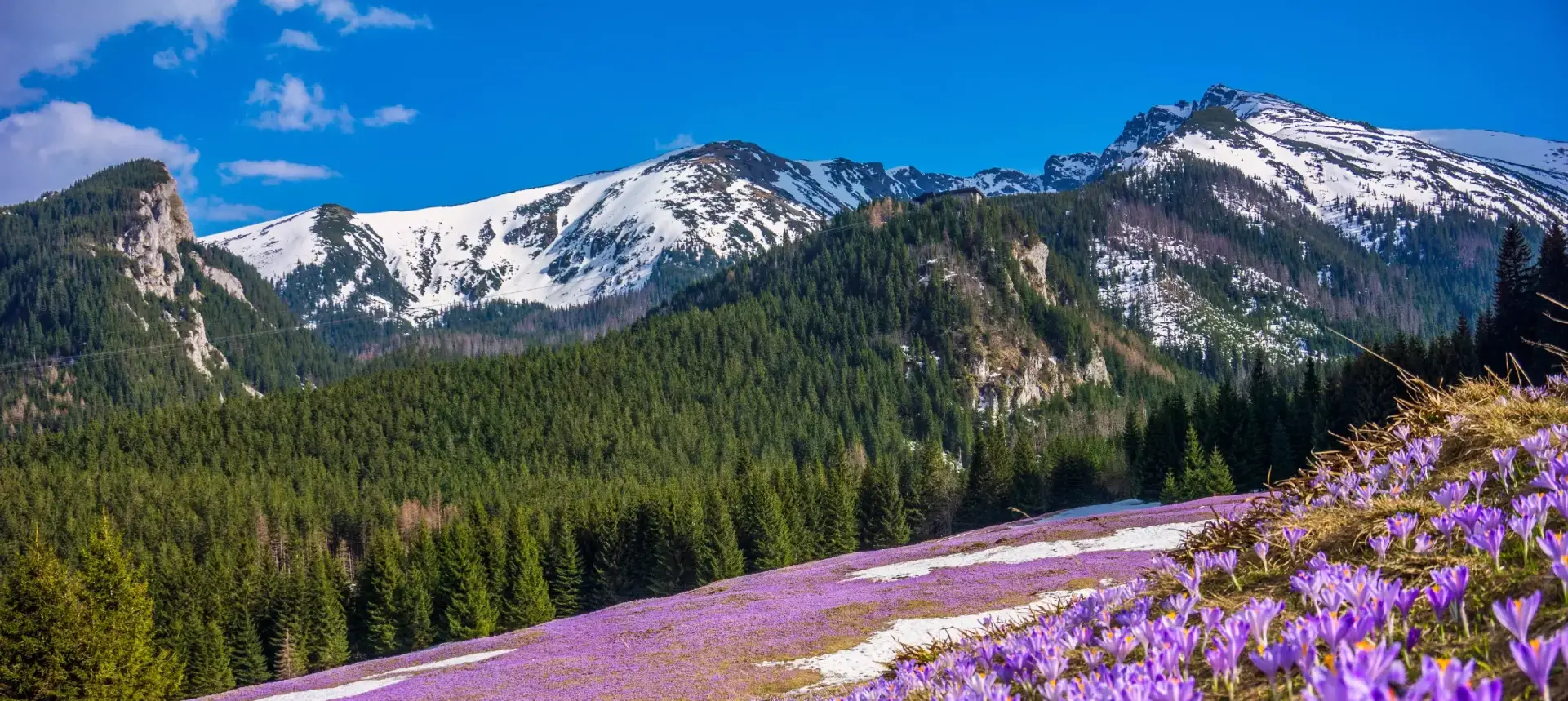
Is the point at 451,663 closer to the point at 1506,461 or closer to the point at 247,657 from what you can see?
the point at 1506,461

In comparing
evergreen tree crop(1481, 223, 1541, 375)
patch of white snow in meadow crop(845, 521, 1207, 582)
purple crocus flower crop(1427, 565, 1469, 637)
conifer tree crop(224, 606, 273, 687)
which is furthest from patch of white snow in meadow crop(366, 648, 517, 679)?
evergreen tree crop(1481, 223, 1541, 375)

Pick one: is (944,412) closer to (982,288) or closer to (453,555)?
(982,288)

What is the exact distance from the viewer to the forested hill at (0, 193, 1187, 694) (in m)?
58.8

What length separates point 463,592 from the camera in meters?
55.8

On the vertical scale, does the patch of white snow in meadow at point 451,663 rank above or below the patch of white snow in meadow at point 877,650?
below

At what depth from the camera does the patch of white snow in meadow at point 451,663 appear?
1043 inches

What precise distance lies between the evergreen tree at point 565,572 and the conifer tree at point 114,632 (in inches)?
1110

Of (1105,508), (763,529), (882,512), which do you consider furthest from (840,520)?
(1105,508)

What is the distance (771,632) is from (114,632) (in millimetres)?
27439

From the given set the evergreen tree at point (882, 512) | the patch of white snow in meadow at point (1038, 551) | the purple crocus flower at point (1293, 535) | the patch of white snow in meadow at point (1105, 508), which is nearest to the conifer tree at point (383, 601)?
the patch of white snow in meadow at point (1038, 551)

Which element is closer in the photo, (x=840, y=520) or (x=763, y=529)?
(x=763, y=529)

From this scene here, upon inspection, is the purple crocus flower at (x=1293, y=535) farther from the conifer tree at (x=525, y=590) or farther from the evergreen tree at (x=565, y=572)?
the evergreen tree at (x=565, y=572)

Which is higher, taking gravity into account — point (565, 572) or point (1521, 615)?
point (1521, 615)

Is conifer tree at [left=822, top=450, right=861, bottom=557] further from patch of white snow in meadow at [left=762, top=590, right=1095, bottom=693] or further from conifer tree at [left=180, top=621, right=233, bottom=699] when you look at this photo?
patch of white snow in meadow at [left=762, top=590, right=1095, bottom=693]
